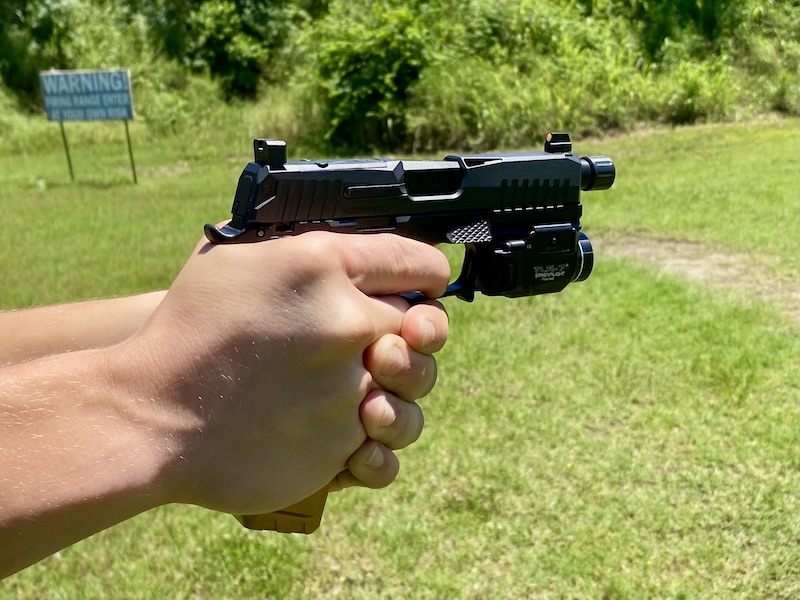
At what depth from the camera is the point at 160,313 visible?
1.42 meters

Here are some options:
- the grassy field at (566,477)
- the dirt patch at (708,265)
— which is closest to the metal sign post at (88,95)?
the grassy field at (566,477)

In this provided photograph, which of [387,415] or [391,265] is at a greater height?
[391,265]

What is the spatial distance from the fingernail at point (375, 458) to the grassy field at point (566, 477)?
163 centimetres

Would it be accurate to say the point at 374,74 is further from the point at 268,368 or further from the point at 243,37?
the point at 268,368

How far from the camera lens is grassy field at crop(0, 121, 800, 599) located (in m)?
3.08

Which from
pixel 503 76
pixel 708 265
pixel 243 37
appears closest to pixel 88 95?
pixel 503 76

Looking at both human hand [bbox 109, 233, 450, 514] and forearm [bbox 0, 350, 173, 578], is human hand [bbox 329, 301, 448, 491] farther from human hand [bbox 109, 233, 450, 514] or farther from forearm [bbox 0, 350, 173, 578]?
forearm [bbox 0, 350, 173, 578]

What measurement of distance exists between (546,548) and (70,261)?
6.21 m

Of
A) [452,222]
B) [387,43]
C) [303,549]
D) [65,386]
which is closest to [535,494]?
[303,549]

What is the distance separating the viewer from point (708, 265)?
6.48m

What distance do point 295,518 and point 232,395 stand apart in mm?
474

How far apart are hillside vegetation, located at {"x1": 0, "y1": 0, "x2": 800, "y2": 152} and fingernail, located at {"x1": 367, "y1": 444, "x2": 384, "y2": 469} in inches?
484

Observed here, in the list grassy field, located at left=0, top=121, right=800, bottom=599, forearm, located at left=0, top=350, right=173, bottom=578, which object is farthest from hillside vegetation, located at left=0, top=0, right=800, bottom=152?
forearm, located at left=0, top=350, right=173, bottom=578

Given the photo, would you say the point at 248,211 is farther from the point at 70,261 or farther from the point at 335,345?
the point at 70,261
